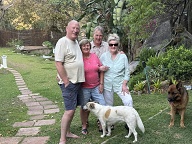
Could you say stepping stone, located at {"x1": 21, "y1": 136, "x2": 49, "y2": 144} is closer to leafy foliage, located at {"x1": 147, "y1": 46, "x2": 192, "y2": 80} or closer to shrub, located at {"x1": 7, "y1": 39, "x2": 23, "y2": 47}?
leafy foliage, located at {"x1": 147, "y1": 46, "x2": 192, "y2": 80}

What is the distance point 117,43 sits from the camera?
14.4 ft

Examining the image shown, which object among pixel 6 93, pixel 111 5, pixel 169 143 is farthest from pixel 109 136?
pixel 111 5

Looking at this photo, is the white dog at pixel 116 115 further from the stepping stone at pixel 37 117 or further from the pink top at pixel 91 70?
the stepping stone at pixel 37 117

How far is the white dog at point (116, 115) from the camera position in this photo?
416 cm

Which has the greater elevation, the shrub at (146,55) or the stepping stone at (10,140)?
the shrub at (146,55)

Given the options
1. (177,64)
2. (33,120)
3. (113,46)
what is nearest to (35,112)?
(33,120)

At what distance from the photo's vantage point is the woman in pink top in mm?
4367

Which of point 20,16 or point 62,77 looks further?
point 20,16

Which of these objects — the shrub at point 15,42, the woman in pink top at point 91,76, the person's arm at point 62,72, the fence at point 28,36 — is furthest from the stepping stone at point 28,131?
the fence at point 28,36

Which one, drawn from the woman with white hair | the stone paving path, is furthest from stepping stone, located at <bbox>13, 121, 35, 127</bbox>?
the woman with white hair

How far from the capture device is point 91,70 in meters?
4.38

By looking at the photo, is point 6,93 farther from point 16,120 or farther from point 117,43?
point 117,43

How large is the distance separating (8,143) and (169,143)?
8.19 ft

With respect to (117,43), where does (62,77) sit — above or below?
below
